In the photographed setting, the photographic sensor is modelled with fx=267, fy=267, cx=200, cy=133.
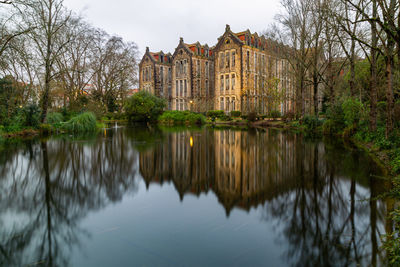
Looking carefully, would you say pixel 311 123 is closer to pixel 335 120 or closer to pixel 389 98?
pixel 335 120

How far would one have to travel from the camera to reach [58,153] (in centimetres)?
1120

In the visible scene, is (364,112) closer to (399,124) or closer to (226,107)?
(399,124)

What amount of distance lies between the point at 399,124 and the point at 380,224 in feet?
38.3

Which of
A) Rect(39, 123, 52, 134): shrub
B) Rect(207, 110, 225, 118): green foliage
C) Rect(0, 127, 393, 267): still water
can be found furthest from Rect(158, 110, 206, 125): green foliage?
Rect(0, 127, 393, 267): still water

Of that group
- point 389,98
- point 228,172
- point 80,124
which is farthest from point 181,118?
point 228,172

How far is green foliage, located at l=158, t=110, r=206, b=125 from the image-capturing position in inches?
1507

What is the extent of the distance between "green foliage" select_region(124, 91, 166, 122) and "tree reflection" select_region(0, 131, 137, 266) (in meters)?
27.4

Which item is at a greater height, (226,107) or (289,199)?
(226,107)

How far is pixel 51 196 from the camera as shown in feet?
18.8

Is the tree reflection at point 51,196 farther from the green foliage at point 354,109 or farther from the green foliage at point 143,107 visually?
the green foliage at point 143,107

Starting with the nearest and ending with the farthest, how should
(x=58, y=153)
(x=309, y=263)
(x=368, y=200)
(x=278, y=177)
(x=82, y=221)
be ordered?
(x=309, y=263)
(x=82, y=221)
(x=368, y=200)
(x=278, y=177)
(x=58, y=153)

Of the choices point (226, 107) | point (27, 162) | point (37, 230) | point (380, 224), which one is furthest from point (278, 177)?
point (226, 107)

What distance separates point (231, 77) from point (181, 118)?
39.8 feet

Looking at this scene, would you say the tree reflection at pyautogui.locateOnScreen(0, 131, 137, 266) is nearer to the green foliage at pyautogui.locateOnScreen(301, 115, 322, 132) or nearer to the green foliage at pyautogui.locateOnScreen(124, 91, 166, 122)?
the green foliage at pyautogui.locateOnScreen(301, 115, 322, 132)
